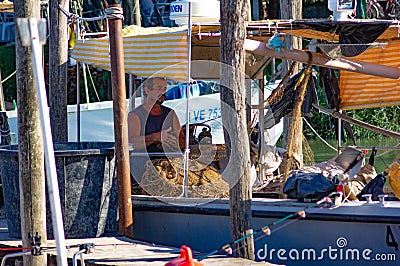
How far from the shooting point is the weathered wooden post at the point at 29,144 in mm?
6984

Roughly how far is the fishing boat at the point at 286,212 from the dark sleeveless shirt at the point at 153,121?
1.72ft

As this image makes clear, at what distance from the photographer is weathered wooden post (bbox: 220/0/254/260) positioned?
733 centimetres

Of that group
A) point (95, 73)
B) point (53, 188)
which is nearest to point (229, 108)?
point (53, 188)

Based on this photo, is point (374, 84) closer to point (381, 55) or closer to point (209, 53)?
point (381, 55)

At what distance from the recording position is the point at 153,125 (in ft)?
30.9

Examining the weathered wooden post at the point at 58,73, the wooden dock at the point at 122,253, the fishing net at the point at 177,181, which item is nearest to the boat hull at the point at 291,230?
the fishing net at the point at 177,181

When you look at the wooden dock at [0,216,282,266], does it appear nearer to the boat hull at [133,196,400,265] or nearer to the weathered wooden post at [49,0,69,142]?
the boat hull at [133,196,400,265]

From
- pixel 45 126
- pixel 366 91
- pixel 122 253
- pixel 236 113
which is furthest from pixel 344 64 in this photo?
pixel 45 126

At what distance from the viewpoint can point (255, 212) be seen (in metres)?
8.62

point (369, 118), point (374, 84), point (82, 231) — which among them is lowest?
point (369, 118)

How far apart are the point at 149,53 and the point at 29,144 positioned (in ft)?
6.72

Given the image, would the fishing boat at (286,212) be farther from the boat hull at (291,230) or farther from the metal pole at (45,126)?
the metal pole at (45,126)

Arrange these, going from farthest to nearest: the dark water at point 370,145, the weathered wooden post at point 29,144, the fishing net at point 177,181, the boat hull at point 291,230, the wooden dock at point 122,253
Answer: the dark water at point 370,145
the fishing net at point 177,181
the boat hull at point 291,230
the wooden dock at point 122,253
the weathered wooden post at point 29,144

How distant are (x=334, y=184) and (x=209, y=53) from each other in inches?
97.5
